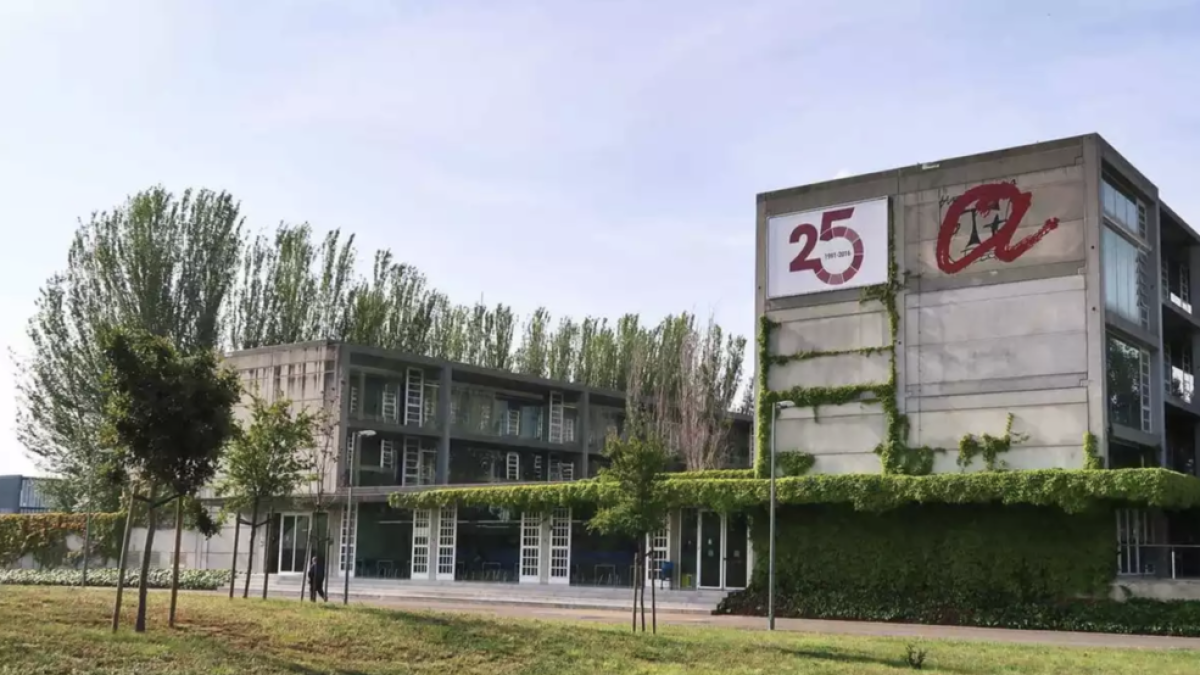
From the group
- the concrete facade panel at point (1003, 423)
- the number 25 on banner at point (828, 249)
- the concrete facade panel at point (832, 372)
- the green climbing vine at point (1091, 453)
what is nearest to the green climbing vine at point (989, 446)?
the concrete facade panel at point (1003, 423)

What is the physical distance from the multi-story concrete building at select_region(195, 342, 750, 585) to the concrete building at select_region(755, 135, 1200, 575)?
701 cm

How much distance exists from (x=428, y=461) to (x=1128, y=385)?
2975 centimetres

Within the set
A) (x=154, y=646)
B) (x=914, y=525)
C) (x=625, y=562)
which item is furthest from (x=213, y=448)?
(x=625, y=562)

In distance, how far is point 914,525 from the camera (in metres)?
34.4

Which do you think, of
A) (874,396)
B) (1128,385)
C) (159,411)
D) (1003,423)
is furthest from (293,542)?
(159,411)

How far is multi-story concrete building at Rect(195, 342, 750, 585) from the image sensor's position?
44.2m

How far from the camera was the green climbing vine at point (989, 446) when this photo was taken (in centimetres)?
3350

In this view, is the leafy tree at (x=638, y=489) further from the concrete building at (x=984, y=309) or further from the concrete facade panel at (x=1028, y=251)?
the concrete facade panel at (x=1028, y=251)

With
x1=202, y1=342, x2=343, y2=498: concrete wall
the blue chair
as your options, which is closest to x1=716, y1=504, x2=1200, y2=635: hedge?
the blue chair

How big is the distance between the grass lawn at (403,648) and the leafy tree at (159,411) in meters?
1.54

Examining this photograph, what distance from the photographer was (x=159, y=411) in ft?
60.3

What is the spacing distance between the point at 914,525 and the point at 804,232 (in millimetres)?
9589

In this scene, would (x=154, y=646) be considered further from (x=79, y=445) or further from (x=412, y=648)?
(x=79, y=445)

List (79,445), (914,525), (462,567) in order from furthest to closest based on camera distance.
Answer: (79,445), (462,567), (914,525)
